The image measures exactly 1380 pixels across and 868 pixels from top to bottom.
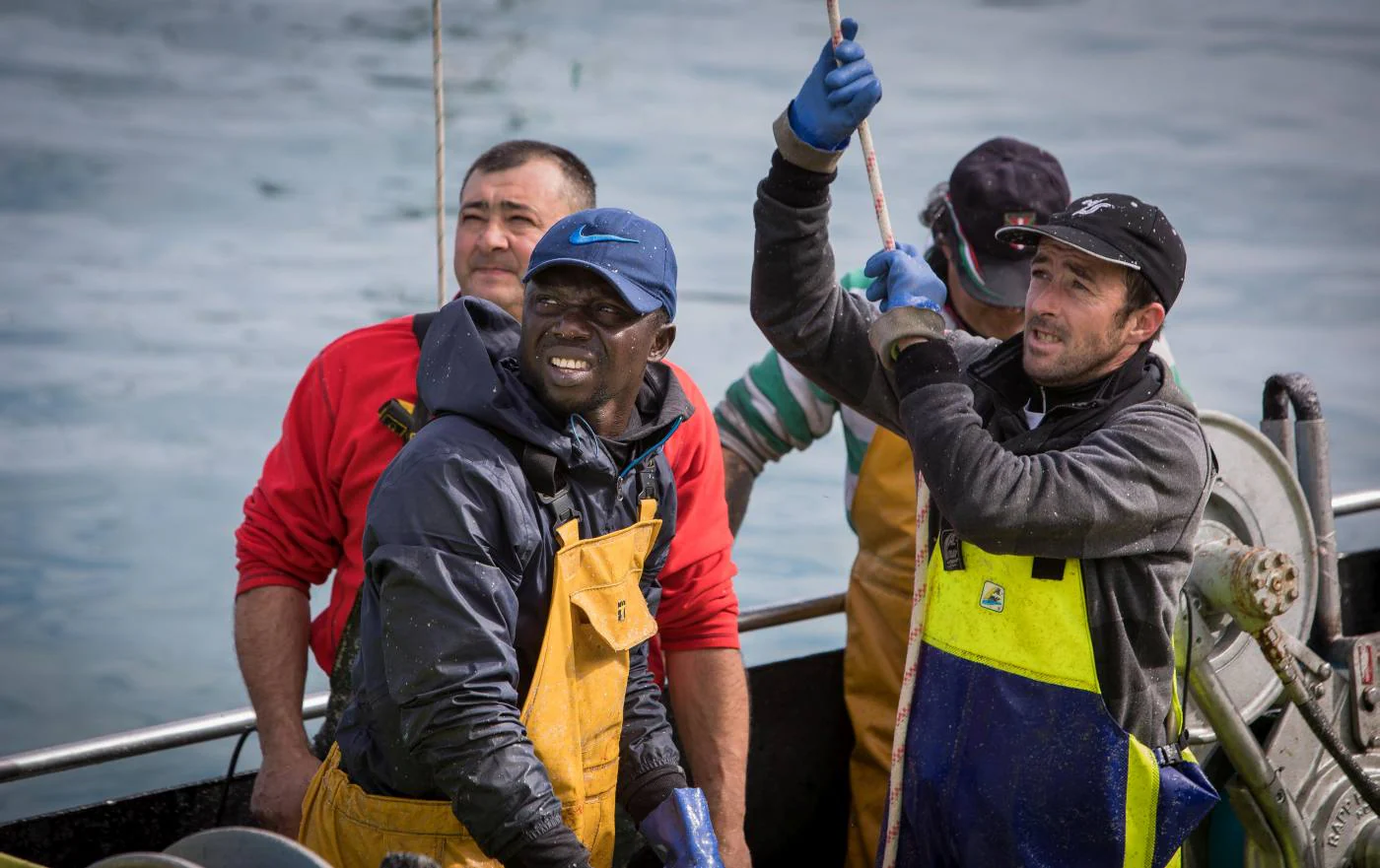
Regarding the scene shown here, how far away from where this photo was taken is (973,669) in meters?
2.12

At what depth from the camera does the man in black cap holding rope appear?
1994 millimetres

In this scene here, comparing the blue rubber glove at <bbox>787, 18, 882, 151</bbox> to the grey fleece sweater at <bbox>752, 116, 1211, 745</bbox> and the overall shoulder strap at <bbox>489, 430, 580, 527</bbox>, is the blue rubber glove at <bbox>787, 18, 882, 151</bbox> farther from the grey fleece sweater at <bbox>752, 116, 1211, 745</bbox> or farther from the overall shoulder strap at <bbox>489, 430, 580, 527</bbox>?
the overall shoulder strap at <bbox>489, 430, 580, 527</bbox>

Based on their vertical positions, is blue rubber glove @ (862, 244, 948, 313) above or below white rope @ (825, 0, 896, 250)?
below

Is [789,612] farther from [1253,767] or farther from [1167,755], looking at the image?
[1167,755]

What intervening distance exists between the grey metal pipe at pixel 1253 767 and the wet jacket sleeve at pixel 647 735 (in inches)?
44.4

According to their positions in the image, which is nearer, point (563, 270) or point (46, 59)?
point (563, 270)

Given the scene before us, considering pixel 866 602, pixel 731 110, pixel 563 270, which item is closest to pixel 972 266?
pixel 866 602

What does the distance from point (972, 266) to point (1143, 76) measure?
8.32 m

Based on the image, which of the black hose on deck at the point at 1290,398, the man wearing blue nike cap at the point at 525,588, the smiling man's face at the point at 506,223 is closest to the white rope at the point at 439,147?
the smiling man's face at the point at 506,223

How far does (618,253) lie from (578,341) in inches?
4.9

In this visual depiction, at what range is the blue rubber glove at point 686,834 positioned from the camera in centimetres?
188

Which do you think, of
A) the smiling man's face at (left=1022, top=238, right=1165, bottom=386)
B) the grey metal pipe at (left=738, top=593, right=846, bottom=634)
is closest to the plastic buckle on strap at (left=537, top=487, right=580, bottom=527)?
the smiling man's face at (left=1022, top=238, right=1165, bottom=386)

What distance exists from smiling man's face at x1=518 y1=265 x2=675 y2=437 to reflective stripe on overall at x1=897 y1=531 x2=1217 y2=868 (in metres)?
0.62

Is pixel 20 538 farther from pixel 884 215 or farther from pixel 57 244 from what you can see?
pixel 884 215
